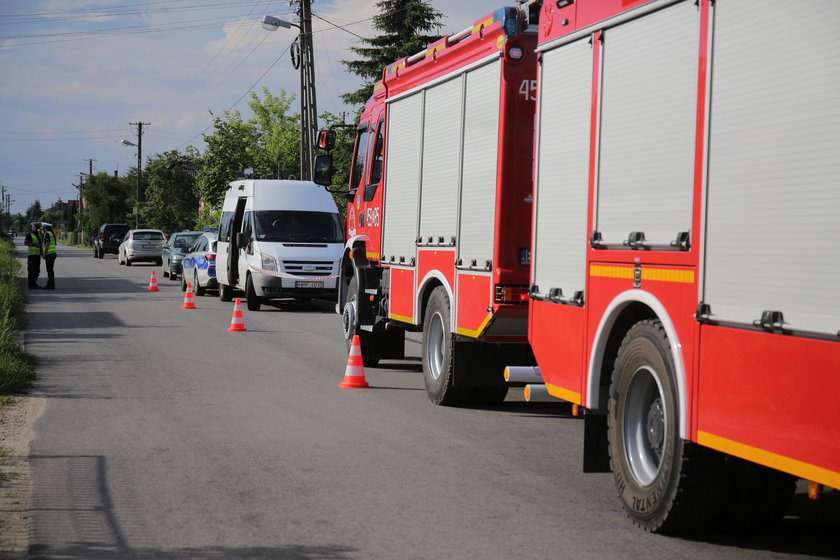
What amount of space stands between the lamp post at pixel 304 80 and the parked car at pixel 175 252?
14.5ft

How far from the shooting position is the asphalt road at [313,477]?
572 centimetres

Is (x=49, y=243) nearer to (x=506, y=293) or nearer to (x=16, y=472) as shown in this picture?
(x=506, y=293)

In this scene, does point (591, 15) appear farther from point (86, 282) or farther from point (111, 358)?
point (86, 282)

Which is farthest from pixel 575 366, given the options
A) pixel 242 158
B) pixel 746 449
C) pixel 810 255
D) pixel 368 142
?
pixel 242 158

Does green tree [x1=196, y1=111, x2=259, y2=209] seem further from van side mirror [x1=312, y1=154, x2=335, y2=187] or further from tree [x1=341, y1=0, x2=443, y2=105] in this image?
van side mirror [x1=312, y1=154, x2=335, y2=187]

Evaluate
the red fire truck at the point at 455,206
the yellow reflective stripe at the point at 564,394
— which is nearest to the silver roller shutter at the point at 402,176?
the red fire truck at the point at 455,206

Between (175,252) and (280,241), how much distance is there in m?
13.4

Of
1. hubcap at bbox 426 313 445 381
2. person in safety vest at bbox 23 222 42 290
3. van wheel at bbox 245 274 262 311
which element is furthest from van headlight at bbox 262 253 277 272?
hubcap at bbox 426 313 445 381

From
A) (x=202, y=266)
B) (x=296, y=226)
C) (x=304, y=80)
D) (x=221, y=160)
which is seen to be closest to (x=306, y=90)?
(x=304, y=80)

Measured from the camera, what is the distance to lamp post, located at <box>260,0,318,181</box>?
34.0 m

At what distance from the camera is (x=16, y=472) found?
7.32 m

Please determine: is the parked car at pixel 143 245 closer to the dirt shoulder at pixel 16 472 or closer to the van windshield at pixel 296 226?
the van windshield at pixel 296 226

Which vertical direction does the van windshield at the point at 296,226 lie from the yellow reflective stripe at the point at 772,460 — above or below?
above

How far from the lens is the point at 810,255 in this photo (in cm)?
455
